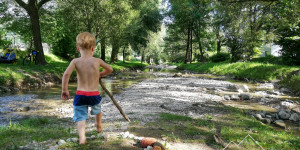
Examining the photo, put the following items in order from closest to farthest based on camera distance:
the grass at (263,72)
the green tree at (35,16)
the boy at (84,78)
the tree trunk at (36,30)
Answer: the boy at (84,78) < the grass at (263,72) < the green tree at (35,16) < the tree trunk at (36,30)

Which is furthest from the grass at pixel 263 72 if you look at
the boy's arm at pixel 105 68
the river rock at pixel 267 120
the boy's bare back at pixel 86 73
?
the boy's bare back at pixel 86 73

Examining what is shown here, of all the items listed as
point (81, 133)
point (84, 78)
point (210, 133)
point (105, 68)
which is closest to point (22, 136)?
point (81, 133)

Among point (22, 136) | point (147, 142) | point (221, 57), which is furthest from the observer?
point (221, 57)

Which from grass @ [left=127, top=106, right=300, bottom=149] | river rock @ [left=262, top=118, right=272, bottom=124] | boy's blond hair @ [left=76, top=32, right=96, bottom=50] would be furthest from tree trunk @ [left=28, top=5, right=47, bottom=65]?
river rock @ [left=262, top=118, right=272, bottom=124]

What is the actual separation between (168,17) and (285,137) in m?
46.5

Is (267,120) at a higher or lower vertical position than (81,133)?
lower

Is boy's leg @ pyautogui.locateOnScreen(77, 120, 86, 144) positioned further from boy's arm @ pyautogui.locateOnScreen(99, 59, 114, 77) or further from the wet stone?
the wet stone

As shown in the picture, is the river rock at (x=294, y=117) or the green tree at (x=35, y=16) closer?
the river rock at (x=294, y=117)

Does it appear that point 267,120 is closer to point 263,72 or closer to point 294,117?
point 294,117

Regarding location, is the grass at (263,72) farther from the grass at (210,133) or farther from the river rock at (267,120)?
the grass at (210,133)

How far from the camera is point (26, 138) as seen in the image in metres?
3.91

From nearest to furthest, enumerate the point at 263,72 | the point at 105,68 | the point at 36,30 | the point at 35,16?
1. the point at 105,68
2. the point at 35,16
3. the point at 263,72
4. the point at 36,30

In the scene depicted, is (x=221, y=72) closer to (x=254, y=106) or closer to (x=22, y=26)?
(x=254, y=106)

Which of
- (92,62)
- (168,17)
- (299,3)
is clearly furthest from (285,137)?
(168,17)
